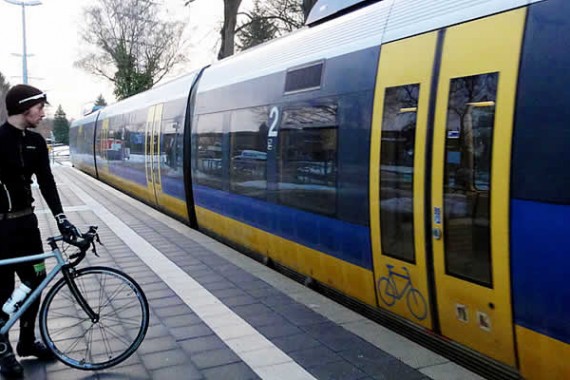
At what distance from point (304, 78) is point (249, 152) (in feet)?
5.97

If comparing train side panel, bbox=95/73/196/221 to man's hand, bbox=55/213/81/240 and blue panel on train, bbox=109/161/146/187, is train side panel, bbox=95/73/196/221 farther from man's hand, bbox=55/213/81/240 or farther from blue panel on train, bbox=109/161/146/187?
man's hand, bbox=55/213/81/240

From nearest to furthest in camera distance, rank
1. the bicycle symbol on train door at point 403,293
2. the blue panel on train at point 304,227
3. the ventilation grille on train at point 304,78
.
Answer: the bicycle symbol on train door at point 403,293 → the blue panel on train at point 304,227 → the ventilation grille on train at point 304,78

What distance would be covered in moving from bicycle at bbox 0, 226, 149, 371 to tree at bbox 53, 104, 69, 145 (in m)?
91.4

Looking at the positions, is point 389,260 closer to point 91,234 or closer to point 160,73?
point 91,234

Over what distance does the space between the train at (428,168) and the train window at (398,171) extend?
13mm

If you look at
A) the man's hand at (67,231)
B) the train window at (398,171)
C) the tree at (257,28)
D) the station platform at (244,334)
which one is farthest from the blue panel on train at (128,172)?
the train window at (398,171)

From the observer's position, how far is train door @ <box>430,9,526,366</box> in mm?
3369

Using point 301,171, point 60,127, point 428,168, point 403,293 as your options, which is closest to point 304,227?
point 301,171

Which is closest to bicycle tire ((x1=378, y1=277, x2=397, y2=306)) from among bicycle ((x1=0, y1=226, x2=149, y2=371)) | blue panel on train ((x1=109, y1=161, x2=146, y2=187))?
bicycle ((x1=0, y1=226, x2=149, y2=371))

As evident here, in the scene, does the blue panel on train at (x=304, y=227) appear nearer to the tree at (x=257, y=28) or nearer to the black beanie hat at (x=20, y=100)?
the black beanie hat at (x=20, y=100)

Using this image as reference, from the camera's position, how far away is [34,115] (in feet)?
12.8

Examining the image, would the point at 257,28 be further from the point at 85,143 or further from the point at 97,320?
the point at 97,320

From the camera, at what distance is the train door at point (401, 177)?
4090 millimetres

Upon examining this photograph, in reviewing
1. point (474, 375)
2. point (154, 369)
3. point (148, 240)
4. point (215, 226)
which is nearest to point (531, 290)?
point (474, 375)
